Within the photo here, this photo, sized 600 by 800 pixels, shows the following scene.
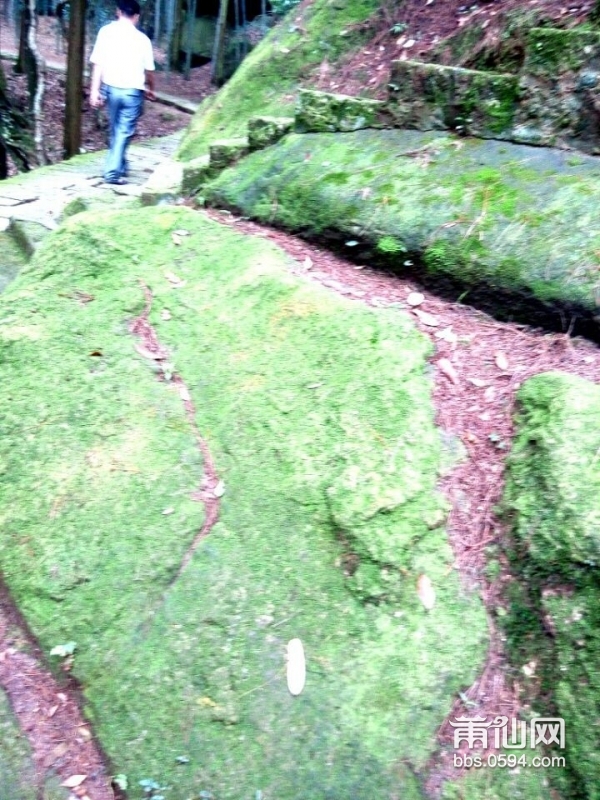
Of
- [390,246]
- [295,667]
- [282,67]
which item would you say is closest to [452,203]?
[390,246]

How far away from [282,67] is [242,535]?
488 centimetres

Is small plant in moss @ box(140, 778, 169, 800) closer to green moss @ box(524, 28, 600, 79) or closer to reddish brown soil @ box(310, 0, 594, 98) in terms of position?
green moss @ box(524, 28, 600, 79)

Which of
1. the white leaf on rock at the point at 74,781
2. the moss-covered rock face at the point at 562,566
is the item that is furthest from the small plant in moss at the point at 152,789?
the moss-covered rock face at the point at 562,566

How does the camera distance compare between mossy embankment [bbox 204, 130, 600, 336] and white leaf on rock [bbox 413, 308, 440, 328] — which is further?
white leaf on rock [bbox 413, 308, 440, 328]

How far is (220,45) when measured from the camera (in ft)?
50.0

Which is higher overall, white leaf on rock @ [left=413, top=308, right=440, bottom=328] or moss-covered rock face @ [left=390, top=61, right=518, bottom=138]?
moss-covered rock face @ [left=390, top=61, right=518, bottom=138]

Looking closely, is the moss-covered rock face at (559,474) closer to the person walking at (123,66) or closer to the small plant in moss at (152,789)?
the small plant in moss at (152,789)

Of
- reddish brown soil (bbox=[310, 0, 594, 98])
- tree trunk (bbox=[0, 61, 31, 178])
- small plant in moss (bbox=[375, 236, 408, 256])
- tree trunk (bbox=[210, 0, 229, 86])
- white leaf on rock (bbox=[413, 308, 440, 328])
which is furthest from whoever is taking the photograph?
tree trunk (bbox=[210, 0, 229, 86])

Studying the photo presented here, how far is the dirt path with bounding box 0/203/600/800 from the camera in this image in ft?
6.89

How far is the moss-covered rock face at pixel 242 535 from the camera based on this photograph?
204 centimetres

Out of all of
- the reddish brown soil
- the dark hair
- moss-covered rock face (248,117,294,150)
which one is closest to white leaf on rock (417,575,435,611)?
moss-covered rock face (248,117,294,150)

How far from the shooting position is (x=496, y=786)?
1.97 metres

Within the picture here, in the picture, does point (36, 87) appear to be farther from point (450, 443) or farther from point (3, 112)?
point (450, 443)

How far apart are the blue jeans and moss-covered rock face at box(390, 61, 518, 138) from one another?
3738mm
